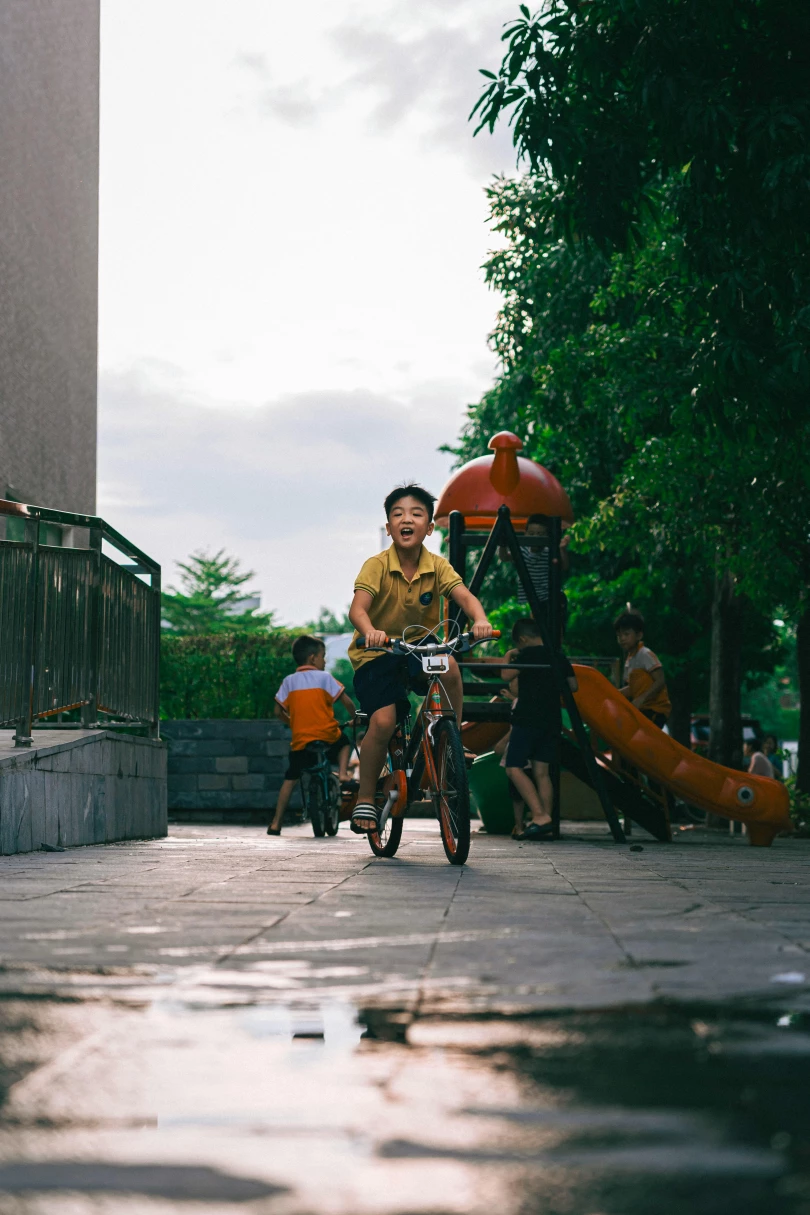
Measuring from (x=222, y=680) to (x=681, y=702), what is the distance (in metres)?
12.7

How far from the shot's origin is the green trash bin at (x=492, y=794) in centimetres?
1584

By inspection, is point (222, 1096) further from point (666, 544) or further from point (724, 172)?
point (666, 544)

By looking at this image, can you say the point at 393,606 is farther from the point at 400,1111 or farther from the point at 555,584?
the point at 400,1111

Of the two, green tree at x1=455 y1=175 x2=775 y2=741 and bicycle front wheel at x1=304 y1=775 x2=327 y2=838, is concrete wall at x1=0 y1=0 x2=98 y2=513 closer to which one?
bicycle front wheel at x1=304 y1=775 x2=327 y2=838

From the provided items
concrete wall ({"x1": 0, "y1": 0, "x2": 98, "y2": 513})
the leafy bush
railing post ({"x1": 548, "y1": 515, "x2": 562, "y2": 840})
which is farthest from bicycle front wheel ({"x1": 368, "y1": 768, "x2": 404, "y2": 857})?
the leafy bush

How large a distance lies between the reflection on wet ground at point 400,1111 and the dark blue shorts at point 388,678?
4837 millimetres

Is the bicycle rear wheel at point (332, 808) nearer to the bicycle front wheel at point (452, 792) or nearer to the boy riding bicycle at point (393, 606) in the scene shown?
the boy riding bicycle at point (393, 606)

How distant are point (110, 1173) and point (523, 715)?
975 cm

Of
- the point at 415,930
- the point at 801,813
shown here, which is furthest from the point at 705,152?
the point at 801,813

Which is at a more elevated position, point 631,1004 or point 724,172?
point 724,172

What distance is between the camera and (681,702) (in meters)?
30.4

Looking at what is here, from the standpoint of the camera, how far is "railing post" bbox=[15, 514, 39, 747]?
857 centimetres

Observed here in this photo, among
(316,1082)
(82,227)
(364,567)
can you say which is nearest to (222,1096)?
(316,1082)

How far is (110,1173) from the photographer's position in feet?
6.15
